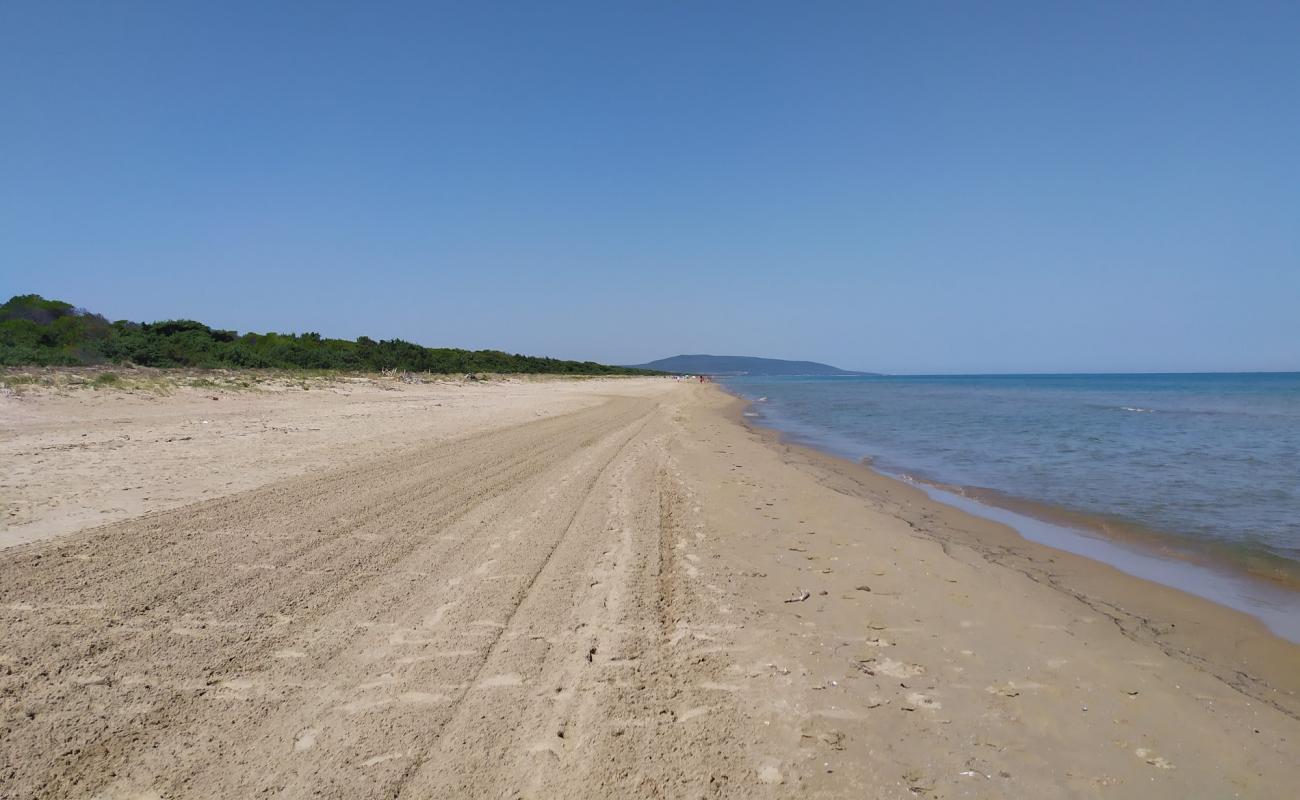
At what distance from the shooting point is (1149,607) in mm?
5094

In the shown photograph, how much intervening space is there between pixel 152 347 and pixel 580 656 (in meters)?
31.6

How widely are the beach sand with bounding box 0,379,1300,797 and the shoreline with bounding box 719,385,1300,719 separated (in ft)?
0.11

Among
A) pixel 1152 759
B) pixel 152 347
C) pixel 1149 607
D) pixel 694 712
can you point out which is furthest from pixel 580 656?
pixel 152 347

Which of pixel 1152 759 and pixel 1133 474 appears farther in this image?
pixel 1133 474

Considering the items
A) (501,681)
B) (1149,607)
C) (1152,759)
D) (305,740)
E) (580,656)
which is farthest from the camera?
(1149,607)

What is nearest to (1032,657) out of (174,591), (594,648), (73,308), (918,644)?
(918,644)

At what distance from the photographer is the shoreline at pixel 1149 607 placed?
397 centimetres

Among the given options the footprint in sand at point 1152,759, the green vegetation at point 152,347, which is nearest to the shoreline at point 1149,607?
the footprint in sand at point 1152,759

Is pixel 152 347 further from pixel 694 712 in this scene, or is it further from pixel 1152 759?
pixel 1152 759

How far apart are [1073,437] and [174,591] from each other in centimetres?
2076

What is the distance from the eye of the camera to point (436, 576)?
15.5 ft

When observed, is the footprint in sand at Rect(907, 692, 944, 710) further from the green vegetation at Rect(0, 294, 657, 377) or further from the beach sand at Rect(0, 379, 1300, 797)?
the green vegetation at Rect(0, 294, 657, 377)

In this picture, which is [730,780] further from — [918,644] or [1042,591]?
[1042,591]

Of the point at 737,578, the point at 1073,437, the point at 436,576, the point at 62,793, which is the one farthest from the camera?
the point at 1073,437
